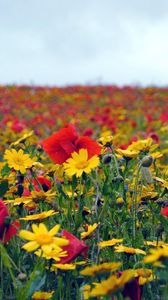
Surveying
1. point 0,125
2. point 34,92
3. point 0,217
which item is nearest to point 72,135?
point 0,217

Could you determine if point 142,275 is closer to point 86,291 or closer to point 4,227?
point 86,291

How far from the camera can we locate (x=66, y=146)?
80.0 inches

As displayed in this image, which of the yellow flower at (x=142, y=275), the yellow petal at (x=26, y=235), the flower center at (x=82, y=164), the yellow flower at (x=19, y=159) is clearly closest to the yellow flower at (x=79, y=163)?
the flower center at (x=82, y=164)

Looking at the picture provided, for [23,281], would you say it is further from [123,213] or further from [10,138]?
[10,138]

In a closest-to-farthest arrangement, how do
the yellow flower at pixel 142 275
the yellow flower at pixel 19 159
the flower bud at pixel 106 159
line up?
the yellow flower at pixel 142 275
the flower bud at pixel 106 159
the yellow flower at pixel 19 159

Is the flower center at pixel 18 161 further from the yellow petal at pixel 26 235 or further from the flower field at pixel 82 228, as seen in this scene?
the yellow petal at pixel 26 235

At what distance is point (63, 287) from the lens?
1.86 meters

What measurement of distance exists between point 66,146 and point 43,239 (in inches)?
24.0

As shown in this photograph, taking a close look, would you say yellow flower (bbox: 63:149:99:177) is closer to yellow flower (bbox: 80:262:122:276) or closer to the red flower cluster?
the red flower cluster

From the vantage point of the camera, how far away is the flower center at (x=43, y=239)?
57.1 inches

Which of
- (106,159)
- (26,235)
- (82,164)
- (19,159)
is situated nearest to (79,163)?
(82,164)

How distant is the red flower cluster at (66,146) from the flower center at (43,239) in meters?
0.58

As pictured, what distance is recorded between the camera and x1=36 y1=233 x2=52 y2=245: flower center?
145 cm

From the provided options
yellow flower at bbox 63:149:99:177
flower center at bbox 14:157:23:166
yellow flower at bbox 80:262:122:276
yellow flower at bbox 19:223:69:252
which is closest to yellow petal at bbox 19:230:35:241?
yellow flower at bbox 19:223:69:252
